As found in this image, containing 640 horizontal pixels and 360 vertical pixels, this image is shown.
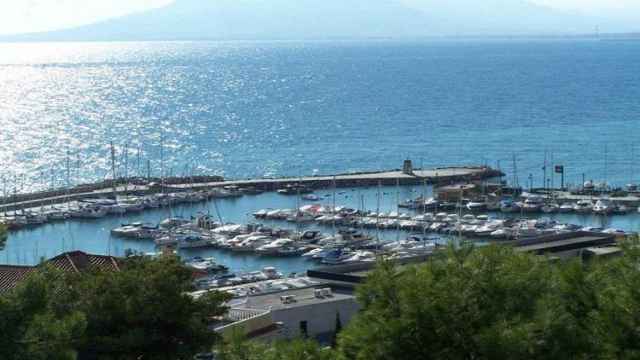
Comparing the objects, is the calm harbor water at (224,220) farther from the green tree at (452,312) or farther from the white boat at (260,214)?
the green tree at (452,312)

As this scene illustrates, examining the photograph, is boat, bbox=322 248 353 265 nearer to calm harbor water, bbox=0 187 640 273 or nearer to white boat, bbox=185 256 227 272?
calm harbor water, bbox=0 187 640 273

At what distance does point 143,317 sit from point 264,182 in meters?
35.9

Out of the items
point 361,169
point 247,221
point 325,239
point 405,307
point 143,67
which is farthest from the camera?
point 143,67

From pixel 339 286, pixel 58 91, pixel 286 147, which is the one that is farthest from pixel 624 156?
pixel 58 91

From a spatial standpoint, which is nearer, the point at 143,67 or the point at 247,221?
the point at 247,221

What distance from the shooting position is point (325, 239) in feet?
117

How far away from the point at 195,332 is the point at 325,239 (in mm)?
23792

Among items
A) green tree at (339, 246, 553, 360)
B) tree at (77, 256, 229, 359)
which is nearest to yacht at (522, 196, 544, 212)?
tree at (77, 256, 229, 359)

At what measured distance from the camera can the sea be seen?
4978 centimetres

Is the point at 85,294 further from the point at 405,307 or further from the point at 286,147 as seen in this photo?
the point at 286,147

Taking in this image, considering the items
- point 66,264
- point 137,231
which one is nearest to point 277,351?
point 66,264

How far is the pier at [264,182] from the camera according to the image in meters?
44.7

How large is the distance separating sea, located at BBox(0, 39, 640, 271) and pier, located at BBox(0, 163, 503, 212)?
1457 mm

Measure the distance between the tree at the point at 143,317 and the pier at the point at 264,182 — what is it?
32045 mm
